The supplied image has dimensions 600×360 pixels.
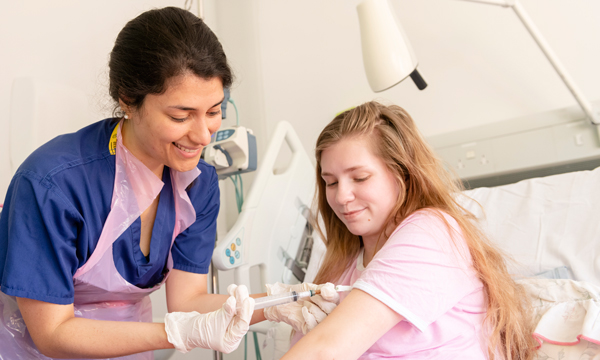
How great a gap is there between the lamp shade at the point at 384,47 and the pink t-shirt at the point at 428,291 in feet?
2.50

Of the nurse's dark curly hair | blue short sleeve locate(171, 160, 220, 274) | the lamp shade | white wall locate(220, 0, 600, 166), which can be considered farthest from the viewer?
white wall locate(220, 0, 600, 166)

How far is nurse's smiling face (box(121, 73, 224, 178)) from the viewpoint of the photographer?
Result: 3.35 feet

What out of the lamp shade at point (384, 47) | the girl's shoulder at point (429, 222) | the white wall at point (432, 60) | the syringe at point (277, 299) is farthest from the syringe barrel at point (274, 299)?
the white wall at point (432, 60)

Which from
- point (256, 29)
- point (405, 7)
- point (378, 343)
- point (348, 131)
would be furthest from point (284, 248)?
point (256, 29)

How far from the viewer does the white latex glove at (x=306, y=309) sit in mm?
1010

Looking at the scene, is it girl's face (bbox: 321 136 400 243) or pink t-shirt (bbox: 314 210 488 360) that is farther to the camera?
girl's face (bbox: 321 136 400 243)

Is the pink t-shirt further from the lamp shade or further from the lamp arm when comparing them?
the lamp arm

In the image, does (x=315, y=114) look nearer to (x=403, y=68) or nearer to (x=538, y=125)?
(x=403, y=68)

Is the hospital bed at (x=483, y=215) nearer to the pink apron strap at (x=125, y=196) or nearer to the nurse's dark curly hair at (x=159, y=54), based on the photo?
the pink apron strap at (x=125, y=196)

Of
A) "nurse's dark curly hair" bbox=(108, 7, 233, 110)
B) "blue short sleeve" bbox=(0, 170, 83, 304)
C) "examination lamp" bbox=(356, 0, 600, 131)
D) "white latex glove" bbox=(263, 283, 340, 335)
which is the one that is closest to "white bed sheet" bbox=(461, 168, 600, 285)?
"examination lamp" bbox=(356, 0, 600, 131)

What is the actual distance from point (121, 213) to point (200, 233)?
0.28 meters

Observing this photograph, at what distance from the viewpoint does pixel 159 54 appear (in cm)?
101

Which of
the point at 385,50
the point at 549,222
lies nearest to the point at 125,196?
the point at 385,50

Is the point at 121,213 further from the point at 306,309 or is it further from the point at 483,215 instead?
the point at 483,215
